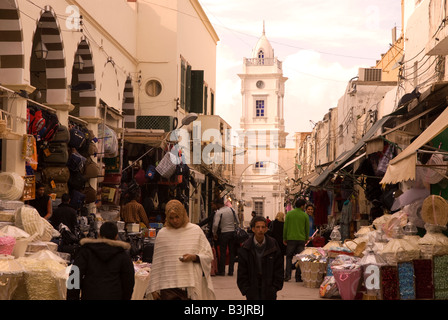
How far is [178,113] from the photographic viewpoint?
22641 mm

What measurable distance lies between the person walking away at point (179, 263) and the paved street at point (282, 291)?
3586mm

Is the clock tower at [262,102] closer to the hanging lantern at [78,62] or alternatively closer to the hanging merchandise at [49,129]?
the hanging lantern at [78,62]

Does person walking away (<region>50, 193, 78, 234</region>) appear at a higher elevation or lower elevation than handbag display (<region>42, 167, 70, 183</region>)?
lower

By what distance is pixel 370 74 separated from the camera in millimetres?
24875

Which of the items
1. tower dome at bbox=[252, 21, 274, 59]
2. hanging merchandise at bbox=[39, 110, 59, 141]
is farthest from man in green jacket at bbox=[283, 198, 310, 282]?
tower dome at bbox=[252, 21, 274, 59]

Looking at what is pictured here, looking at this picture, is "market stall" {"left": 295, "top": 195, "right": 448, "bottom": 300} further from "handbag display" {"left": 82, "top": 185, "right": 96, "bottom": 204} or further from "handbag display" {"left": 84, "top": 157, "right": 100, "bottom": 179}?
"handbag display" {"left": 82, "top": 185, "right": 96, "bottom": 204}

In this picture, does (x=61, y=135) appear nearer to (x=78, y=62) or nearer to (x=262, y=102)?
(x=78, y=62)

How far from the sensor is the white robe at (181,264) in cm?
600

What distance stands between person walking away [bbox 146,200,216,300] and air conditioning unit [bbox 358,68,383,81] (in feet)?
64.4

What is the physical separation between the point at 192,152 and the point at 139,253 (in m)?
15.3

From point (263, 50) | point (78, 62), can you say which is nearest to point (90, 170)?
point (78, 62)

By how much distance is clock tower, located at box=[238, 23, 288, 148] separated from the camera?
6069 centimetres

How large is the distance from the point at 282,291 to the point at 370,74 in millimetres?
15530
